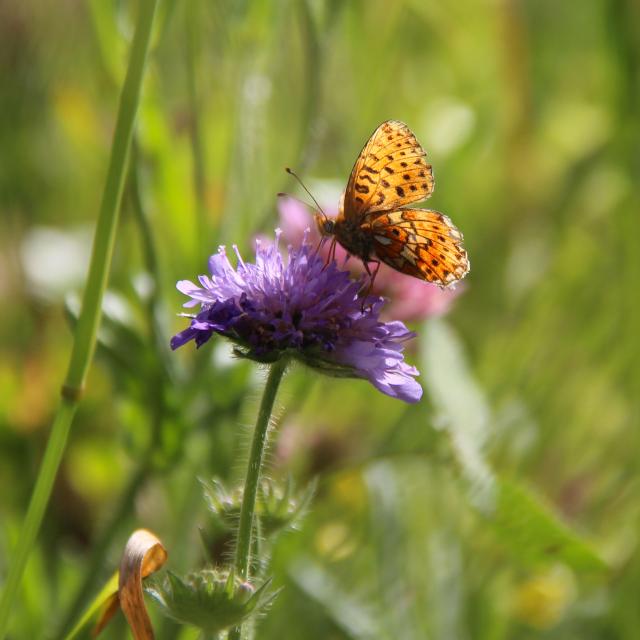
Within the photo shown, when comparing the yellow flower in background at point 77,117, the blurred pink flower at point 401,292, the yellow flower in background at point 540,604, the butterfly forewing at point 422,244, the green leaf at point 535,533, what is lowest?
the green leaf at point 535,533

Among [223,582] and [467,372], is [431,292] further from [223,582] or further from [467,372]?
[223,582]

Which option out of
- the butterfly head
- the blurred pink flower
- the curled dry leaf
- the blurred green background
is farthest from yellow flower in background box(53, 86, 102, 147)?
the curled dry leaf

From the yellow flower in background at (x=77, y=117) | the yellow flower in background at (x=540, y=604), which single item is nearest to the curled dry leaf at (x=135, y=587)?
the yellow flower in background at (x=540, y=604)

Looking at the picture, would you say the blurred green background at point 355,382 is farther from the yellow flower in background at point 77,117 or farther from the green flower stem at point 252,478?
the green flower stem at point 252,478

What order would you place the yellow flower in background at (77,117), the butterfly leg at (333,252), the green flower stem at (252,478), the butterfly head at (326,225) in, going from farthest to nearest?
the yellow flower in background at (77,117) < the butterfly head at (326,225) < the butterfly leg at (333,252) < the green flower stem at (252,478)

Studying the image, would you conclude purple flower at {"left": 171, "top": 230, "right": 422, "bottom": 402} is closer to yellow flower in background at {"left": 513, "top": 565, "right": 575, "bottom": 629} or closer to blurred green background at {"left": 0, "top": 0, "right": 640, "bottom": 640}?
blurred green background at {"left": 0, "top": 0, "right": 640, "bottom": 640}

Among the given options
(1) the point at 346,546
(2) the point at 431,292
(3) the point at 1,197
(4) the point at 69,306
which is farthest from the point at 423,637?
(3) the point at 1,197
